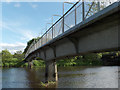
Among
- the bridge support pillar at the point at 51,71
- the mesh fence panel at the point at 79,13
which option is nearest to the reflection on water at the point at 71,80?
the bridge support pillar at the point at 51,71

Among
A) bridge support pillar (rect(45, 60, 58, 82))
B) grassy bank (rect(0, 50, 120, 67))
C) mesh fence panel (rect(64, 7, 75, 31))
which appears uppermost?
mesh fence panel (rect(64, 7, 75, 31))

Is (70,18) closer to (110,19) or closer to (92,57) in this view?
(110,19)

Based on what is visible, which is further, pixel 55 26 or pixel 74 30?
pixel 55 26

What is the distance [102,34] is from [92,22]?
34.3 inches

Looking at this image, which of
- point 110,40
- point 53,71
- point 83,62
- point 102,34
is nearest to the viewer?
point 110,40

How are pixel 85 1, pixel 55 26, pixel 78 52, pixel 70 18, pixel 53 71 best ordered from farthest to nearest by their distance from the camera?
pixel 53 71
pixel 55 26
pixel 70 18
pixel 78 52
pixel 85 1

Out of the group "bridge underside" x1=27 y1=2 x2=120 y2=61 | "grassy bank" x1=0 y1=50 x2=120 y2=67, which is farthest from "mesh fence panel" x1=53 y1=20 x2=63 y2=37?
"grassy bank" x1=0 y1=50 x2=120 y2=67

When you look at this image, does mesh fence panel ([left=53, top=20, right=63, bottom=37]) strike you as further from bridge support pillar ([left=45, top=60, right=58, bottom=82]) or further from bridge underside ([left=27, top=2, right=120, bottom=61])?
bridge support pillar ([left=45, top=60, right=58, bottom=82])

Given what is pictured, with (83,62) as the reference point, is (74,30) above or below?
above

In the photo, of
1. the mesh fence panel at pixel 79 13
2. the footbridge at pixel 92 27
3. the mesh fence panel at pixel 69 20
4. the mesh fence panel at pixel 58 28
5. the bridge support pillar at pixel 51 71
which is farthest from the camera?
the bridge support pillar at pixel 51 71

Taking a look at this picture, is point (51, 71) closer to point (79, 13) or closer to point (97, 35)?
point (79, 13)

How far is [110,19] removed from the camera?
6.19m

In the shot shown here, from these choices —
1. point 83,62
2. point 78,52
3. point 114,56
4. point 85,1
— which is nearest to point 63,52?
point 78,52

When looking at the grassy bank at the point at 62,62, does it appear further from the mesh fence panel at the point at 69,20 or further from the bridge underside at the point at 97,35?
the bridge underside at the point at 97,35
